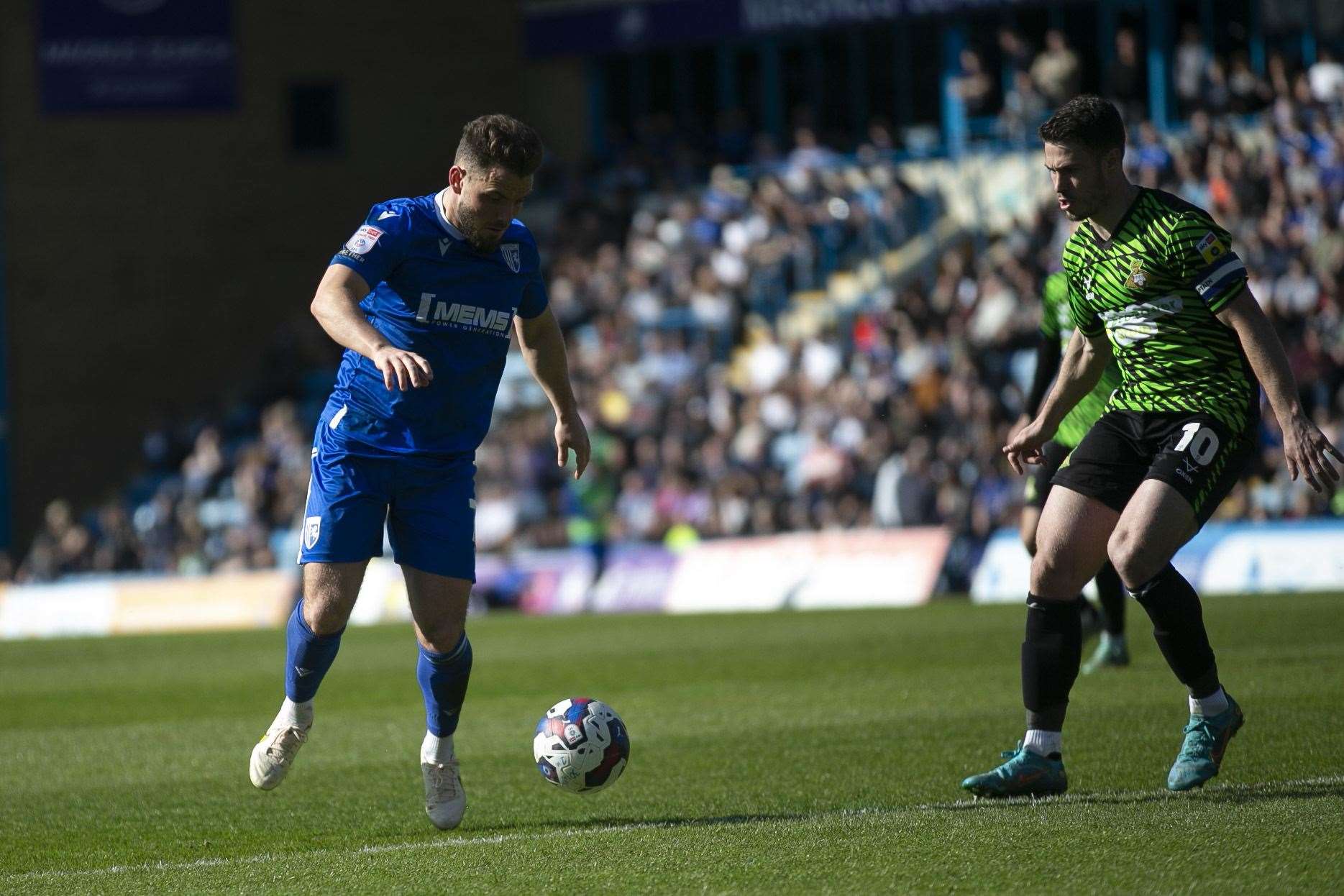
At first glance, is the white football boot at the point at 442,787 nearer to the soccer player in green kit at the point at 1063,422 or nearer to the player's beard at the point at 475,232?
the player's beard at the point at 475,232

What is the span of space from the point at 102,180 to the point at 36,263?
1837 mm

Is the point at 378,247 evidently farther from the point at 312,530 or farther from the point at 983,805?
the point at 983,805

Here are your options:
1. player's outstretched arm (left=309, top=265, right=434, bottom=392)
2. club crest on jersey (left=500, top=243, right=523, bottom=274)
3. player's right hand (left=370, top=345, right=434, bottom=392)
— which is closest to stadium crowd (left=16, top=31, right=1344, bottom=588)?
club crest on jersey (left=500, top=243, right=523, bottom=274)

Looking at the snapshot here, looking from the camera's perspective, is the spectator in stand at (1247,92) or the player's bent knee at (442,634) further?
the spectator in stand at (1247,92)

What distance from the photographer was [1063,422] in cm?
999

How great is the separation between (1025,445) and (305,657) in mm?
2747

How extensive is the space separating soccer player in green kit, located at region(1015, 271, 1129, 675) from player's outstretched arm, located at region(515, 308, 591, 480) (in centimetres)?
336

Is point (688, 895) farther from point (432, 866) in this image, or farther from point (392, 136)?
point (392, 136)

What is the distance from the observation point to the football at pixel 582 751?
6.70m

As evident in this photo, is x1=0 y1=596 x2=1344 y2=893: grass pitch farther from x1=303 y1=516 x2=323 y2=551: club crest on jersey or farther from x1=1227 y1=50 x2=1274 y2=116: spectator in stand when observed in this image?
x1=1227 y1=50 x2=1274 y2=116: spectator in stand

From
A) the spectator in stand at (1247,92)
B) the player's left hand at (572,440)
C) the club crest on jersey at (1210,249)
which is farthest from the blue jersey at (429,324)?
the spectator in stand at (1247,92)

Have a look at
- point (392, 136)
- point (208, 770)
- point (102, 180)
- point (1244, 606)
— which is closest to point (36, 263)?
point (102, 180)

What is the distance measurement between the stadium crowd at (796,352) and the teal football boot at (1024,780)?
1194cm

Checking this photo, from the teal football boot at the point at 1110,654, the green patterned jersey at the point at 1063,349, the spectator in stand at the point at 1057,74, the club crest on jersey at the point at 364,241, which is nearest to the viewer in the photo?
the club crest on jersey at the point at 364,241
